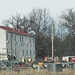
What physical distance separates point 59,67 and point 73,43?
70339 millimetres

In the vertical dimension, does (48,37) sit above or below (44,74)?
above

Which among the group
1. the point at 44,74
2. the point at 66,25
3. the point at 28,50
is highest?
the point at 66,25

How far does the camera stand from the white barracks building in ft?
252

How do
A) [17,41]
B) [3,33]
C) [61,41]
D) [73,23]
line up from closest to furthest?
1. [3,33]
2. [17,41]
3. [73,23]
4. [61,41]

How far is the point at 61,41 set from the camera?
108000 mm

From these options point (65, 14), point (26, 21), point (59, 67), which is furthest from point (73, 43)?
point (59, 67)

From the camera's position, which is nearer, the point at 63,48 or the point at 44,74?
the point at 44,74

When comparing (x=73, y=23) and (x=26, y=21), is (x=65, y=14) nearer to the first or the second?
(x=73, y=23)

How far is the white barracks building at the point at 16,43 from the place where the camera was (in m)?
76.8

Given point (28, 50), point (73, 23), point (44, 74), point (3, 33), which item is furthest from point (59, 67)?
point (73, 23)

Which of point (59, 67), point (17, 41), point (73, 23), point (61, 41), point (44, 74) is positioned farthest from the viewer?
point (61, 41)

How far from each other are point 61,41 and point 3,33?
3412 cm

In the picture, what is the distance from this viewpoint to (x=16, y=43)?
8225 cm

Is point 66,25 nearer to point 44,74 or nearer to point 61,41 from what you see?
point 61,41
